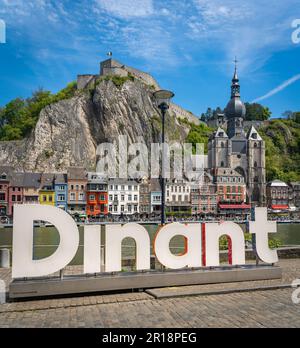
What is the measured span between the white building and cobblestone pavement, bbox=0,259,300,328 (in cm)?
6461

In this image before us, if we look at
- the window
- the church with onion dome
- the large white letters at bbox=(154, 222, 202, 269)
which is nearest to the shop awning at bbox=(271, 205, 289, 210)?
the church with onion dome

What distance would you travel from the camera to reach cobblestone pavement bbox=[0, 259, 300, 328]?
7719mm

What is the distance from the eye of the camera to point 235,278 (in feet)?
38.8

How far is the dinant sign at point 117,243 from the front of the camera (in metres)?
9.71

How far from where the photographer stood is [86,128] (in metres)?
92.2

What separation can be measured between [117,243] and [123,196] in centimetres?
6539

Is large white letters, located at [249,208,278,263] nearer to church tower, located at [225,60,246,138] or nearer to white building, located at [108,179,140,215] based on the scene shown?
white building, located at [108,179,140,215]

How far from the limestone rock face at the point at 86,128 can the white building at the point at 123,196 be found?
1253 cm

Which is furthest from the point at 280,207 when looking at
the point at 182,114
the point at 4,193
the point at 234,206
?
the point at 4,193

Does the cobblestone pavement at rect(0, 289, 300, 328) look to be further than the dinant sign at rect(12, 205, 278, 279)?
No

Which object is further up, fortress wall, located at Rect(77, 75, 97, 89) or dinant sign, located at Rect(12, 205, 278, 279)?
fortress wall, located at Rect(77, 75, 97, 89)

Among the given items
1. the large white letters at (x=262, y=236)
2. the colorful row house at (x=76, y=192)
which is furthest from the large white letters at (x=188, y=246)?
the colorful row house at (x=76, y=192)

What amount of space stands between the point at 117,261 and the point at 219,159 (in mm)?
95753
